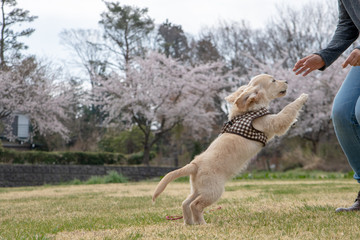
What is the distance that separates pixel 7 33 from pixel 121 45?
886 centimetres

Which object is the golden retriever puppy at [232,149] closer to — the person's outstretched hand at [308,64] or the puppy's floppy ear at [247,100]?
the puppy's floppy ear at [247,100]

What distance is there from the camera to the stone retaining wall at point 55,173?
12570 mm

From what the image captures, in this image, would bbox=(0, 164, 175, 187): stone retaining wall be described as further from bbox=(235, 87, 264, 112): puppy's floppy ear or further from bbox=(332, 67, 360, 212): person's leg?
bbox=(332, 67, 360, 212): person's leg

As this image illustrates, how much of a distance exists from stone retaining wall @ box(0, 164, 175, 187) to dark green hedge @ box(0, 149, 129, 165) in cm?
92

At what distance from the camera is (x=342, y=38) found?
292cm

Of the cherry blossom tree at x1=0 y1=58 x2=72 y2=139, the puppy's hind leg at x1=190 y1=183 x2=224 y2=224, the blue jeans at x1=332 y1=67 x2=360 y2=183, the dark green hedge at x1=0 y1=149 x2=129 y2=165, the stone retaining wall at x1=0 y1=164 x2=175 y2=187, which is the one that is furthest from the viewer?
the cherry blossom tree at x1=0 y1=58 x2=72 y2=139

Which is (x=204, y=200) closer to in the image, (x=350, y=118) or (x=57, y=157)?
(x=350, y=118)

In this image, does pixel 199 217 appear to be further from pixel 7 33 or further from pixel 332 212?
pixel 7 33

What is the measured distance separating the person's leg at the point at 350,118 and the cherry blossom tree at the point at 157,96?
13098 millimetres

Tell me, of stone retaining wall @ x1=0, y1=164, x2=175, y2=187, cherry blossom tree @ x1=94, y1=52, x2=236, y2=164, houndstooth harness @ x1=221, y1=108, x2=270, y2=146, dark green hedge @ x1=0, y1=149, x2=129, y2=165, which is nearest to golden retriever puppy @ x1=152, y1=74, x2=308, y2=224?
houndstooth harness @ x1=221, y1=108, x2=270, y2=146

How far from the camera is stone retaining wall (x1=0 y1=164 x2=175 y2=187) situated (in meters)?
12.6

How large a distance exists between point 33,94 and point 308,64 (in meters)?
14.2

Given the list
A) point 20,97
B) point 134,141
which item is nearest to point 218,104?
point 134,141

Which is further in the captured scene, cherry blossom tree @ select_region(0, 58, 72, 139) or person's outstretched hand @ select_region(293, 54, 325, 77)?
cherry blossom tree @ select_region(0, 58, 72, 139)
